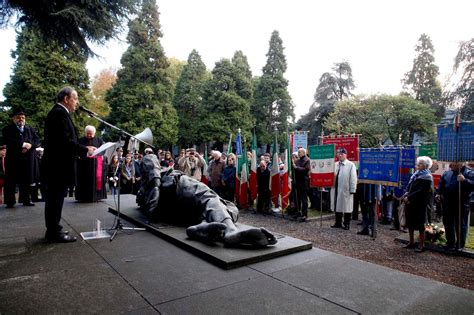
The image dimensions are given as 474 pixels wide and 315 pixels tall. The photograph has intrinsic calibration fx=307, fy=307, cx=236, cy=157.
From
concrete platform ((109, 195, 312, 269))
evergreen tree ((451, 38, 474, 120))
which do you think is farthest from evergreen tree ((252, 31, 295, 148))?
concrete platform ((109, 195, 312, 269))

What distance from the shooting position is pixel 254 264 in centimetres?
336

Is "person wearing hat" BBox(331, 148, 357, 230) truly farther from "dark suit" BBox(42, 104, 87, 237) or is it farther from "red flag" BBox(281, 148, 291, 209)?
"dark suit" BBox(42, 104, 87, 237)

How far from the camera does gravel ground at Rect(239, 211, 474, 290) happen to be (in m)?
4.94

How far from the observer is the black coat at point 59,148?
4031mm

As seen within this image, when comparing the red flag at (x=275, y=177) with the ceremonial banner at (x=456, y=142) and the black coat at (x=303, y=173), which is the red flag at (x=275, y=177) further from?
the ceremonial banner at (x=456, y=142)

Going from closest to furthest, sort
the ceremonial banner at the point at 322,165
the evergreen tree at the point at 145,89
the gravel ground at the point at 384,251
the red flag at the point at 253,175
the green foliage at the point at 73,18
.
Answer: the green foliage at the point at 73,18 < the gravel ground at the point at 384,251 < the ceremonial banner at the point at 322,165 < the red flag at the point at 253,175 < the evergreen tree at the point at 145,89

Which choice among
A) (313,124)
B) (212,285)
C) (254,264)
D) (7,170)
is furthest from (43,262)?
(313,124)

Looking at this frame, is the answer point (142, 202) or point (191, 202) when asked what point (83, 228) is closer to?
point (142, 202)

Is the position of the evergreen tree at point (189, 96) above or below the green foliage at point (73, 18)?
above

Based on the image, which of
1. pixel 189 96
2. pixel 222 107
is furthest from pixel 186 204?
pixel 189 96

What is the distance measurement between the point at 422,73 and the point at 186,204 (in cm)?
4357

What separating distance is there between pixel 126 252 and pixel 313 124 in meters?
41.2

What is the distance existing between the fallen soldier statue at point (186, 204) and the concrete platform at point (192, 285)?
42 cm

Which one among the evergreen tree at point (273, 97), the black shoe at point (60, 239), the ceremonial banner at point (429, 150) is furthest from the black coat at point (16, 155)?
the evergreen tree at point (273, 97)
